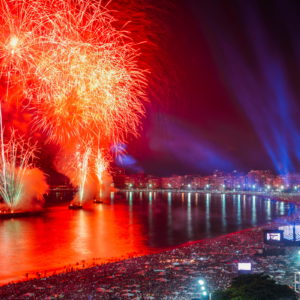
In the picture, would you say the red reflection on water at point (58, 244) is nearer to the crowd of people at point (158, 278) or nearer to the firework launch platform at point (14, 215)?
the firework launch platform at point (14, 215)

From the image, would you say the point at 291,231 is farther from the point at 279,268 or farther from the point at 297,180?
the point at 297,180

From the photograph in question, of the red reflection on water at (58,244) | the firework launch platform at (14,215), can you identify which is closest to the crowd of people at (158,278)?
the red reflection on water at (58,244)

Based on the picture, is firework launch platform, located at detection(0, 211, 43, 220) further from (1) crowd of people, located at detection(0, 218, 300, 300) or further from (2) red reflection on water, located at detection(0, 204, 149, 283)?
(1) crowd of people, located at detection(0, 218, 300, 300)

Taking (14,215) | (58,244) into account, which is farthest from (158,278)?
(14,215)

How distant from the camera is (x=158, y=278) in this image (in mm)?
9836

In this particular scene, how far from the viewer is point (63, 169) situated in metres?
53.8

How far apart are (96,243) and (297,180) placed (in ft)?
568

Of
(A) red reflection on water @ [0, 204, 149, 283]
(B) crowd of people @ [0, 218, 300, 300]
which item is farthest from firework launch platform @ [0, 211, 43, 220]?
(B) crowd of people @ [0, 218, 300, 300]

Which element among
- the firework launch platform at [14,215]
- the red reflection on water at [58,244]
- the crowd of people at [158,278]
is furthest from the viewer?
the firework launch platform at [14,215]

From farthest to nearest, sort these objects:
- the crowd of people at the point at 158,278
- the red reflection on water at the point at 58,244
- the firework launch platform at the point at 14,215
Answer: the firework launch platform at the point at 14,215, the red reflection on water at the point at 58,244, the crowd of people at the point at 158,278

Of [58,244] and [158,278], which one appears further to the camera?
[58,244]

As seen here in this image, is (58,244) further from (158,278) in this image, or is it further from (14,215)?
(14,215)

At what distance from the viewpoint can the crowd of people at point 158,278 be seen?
8.60 meters

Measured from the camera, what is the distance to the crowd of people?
8.60m
